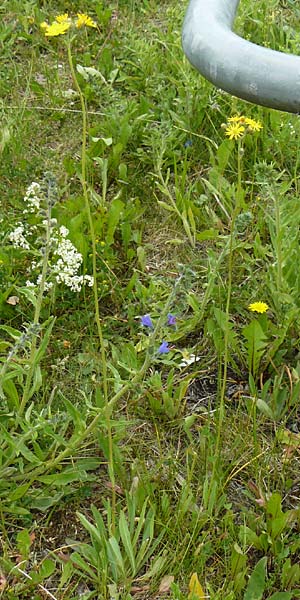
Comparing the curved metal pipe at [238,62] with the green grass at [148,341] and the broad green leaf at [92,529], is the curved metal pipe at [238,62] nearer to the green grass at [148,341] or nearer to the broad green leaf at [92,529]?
the green grass at [148,341]

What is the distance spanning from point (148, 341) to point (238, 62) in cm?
126

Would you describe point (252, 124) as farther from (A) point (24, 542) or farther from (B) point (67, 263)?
(A) point (24, 542)

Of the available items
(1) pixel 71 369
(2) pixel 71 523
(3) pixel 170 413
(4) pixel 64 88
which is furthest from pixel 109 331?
(4) pixel 64 88

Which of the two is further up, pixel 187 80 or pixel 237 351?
pixel 187 80

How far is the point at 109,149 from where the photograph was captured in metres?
3.39

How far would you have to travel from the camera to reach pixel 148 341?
2127mm

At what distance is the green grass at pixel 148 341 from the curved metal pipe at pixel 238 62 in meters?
0.65

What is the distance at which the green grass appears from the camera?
2.04 meters

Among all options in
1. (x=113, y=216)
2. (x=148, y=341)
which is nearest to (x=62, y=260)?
(x=113, y=216)

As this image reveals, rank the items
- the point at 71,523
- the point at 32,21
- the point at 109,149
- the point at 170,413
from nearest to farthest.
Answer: the point at 71,523 → the point at 170,413 → the point at 109,149 → the point at 32,21

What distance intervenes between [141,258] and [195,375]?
0.58 m

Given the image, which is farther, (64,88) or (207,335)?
(64,88)

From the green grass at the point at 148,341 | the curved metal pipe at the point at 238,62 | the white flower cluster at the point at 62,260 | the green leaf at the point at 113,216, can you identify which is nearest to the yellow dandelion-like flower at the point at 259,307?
the green grass at the point at 148,341

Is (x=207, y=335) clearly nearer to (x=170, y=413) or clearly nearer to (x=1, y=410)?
(x=170, y=413)
